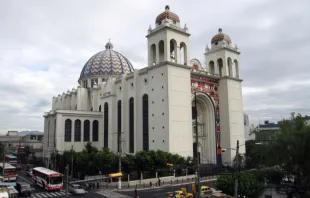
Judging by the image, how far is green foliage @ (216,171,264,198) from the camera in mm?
23281

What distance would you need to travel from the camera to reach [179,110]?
4153 centimetres

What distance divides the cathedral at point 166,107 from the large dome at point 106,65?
212 inches

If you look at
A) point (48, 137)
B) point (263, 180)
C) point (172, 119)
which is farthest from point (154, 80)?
point (48, 137)

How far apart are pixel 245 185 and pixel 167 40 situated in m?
25.7

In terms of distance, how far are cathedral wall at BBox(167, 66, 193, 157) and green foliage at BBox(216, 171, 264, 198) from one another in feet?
48.4

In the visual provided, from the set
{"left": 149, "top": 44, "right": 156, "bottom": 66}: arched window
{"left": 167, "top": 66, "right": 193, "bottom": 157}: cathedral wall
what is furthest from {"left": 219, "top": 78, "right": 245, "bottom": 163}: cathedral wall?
{"left": 149, "top": 44, "right": 156, "bottom": 66}: arched window

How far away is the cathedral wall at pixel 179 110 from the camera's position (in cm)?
4007

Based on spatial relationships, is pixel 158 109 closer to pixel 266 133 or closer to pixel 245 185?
pixel 266 133

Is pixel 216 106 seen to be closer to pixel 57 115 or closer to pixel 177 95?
pixel 177 95

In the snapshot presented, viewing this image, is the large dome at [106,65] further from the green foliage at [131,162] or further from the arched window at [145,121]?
the green foliage at [131,162]

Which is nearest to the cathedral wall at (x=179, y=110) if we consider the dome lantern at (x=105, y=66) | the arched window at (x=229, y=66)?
the arched window at (x=229, y=66)

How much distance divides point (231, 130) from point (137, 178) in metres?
21.0

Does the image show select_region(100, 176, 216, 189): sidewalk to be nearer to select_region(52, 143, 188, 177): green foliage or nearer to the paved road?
select_region(52, 143, 188, 177): green foliage

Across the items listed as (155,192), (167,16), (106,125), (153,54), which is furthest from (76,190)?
(167,16)
